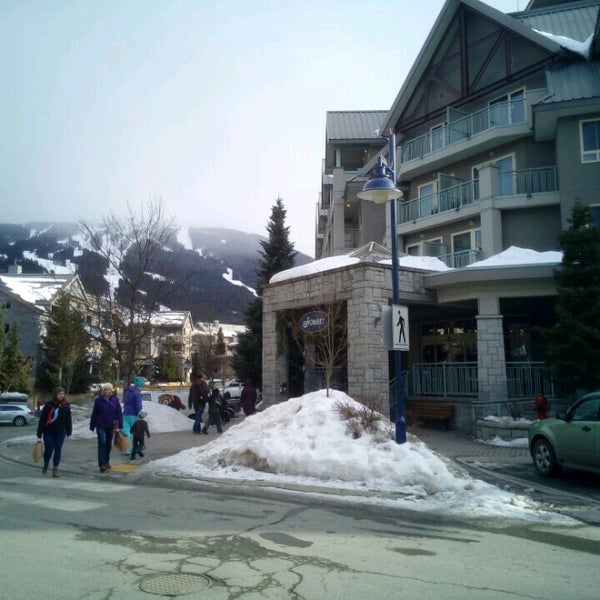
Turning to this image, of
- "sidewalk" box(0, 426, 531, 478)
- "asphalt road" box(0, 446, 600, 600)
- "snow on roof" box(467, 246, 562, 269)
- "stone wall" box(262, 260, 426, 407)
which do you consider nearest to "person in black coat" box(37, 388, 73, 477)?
"sidewalk" box(0, 426, 531, 478)

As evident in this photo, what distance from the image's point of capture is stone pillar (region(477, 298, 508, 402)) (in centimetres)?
1841

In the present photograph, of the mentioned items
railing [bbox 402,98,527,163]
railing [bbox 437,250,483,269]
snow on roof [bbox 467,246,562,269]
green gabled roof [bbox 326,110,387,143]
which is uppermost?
green gabled roof [bbox 326,110,387,143]

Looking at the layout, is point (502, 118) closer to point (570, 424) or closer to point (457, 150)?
point (457, 150)

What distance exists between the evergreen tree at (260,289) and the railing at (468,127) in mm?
10100

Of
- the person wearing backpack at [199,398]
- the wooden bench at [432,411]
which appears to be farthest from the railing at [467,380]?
the person wearing backpack at [199,398]

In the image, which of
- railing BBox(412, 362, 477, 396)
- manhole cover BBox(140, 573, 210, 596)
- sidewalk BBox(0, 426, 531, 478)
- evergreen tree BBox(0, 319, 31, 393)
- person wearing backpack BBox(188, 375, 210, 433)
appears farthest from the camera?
evergreen tree BBox(0, 319, 31, 393)

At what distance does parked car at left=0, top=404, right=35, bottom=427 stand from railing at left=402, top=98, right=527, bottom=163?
26281mm

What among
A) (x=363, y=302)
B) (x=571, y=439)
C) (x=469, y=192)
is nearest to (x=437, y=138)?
(x=469, y=192)

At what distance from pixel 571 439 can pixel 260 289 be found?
25117 millimetres

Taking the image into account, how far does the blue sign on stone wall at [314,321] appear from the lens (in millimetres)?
18844

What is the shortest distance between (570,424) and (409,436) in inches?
113

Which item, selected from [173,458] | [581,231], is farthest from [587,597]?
[581,231]

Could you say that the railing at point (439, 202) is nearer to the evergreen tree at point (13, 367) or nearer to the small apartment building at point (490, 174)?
the small apartment building at point (490, 174)

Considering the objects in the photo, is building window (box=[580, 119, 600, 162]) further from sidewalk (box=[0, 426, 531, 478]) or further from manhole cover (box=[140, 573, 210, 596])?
manhole cover (box=[140, 573, 210, 596])
